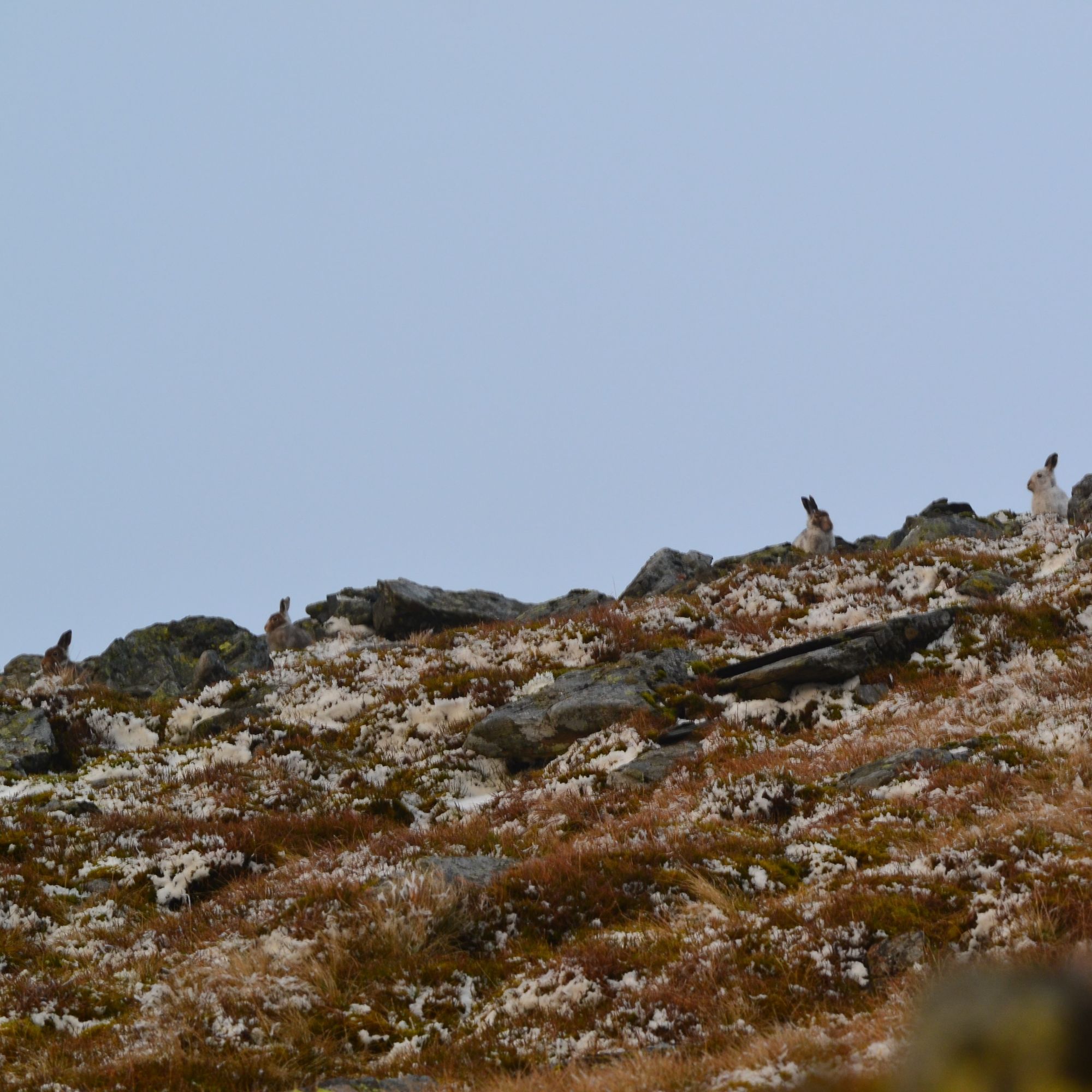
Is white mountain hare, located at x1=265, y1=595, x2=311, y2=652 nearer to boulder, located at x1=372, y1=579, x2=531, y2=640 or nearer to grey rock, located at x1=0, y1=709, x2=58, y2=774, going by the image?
boulder, located at x1=372, y1=579, x2=531, y2=640

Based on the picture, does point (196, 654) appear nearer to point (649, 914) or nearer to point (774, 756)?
point (774, 756)

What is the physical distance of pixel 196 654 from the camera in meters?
33.2

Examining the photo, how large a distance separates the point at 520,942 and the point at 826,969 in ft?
9.44

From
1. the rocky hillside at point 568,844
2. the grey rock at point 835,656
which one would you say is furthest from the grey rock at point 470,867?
the grey rock at point 835,656

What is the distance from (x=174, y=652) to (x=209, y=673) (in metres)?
9.53

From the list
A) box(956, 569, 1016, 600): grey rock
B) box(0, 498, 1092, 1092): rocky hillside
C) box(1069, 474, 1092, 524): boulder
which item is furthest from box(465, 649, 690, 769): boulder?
box(1069, 474, 1092, 524): boulder

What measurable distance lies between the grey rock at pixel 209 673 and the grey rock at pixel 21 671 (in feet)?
29.0

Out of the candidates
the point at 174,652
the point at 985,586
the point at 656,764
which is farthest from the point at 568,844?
the point at 174,652

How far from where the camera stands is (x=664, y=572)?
3250 cm

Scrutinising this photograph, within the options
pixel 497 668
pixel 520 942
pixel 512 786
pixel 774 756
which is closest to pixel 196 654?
pixel 497 668

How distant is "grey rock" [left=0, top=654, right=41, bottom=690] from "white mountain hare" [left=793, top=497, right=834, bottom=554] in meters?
22.9

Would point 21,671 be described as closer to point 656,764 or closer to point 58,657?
point 58,657

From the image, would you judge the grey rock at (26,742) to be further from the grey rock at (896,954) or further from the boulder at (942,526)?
the boulder at (942,526)

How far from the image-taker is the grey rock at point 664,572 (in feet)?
103
